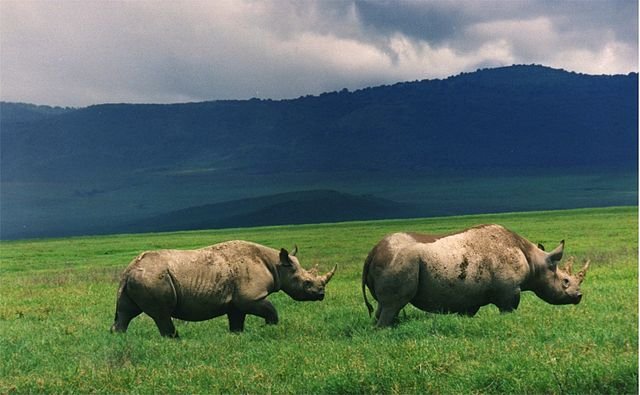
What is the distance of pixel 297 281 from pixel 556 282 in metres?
5.50

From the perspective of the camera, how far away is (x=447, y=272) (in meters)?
14.3

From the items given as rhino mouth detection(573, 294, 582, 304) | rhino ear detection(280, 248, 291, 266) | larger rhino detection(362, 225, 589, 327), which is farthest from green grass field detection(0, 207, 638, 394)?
rhino ear detection(280, 248, 291, 266)

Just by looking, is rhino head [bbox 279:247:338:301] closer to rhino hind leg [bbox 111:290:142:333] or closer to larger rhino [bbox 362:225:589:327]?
larger rhino [bbox 362:225:589:327]

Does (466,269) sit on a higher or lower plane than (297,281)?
higher

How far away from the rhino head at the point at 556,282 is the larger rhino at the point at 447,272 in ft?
2.15

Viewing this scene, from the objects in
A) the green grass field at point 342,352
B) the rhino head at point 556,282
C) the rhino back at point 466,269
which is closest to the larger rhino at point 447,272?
the rhino back at point 466,269

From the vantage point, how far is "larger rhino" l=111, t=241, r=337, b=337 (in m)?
14.6

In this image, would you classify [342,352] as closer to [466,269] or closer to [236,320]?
[466,269]

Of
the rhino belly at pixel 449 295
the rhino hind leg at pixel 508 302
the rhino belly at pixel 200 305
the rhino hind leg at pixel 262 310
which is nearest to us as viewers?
the rhino belly at pixel 449 295

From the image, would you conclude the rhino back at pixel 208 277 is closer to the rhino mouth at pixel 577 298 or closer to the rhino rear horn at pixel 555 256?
the rhino rear horn at pixel 555 256

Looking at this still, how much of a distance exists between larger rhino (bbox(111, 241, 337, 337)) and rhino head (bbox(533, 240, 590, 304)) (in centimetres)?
545

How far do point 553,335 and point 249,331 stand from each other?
5885 millimetres

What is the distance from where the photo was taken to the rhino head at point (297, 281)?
54.0 ft

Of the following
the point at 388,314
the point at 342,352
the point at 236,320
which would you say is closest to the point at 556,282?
the point at 388,314
